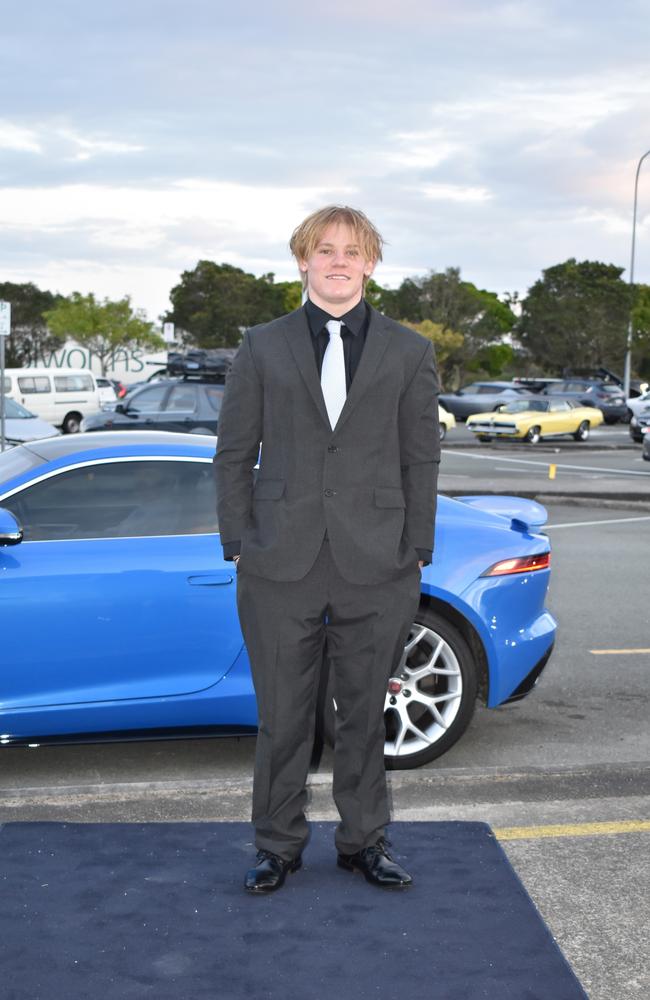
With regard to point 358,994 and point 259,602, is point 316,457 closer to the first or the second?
point 259,602

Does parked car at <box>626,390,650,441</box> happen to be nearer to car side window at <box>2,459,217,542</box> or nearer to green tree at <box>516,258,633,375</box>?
green tree at <box>516,258,633,375</box>

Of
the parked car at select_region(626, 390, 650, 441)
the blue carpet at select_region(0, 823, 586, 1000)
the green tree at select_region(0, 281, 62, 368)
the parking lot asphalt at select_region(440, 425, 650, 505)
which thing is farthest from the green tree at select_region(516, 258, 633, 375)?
the blue carpet at select_region(0, 823, 586, 1000)

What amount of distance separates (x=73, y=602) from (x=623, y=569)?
693cm

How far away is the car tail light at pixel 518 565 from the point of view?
210 inches

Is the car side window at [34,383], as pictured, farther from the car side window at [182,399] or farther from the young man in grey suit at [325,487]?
the young man in grey suit at [325,487]

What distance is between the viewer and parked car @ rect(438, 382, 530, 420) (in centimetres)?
4182

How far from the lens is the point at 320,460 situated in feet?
11.7

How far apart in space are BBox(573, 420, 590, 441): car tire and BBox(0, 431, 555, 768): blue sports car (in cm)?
2943

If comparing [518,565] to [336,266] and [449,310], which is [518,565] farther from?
[449,310]

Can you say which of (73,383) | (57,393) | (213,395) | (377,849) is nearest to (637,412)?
(73,383)

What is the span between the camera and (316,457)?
3564 mm

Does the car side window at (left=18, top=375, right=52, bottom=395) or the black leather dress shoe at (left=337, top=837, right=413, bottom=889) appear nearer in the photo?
the black leather dress shoe at (left=337, top=837, right=413, bottom=889)

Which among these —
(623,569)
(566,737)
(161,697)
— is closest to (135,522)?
(161,697)

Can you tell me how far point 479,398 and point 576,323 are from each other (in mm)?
27938
